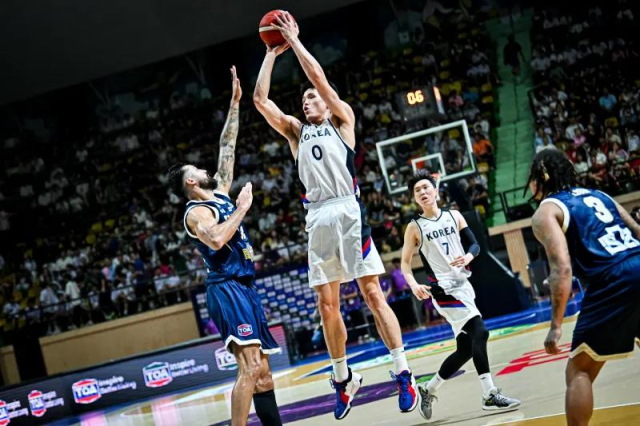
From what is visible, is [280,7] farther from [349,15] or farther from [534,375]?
[534,375]

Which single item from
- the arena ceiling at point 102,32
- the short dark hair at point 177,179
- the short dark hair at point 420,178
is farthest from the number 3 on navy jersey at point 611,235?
the arena ceiling at point 102,32

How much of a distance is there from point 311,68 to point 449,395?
334 centimetres

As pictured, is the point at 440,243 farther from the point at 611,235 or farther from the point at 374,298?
the point at 611,235

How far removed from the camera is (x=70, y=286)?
65.4 ft

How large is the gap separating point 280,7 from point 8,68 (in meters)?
7.51

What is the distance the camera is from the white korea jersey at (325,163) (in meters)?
5.95

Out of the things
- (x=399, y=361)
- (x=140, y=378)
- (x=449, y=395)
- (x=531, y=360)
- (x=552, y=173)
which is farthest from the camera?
(x=140, y=378)

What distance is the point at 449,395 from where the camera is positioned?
7.26m

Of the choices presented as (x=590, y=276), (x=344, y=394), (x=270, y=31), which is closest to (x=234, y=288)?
(x=344, y=394)

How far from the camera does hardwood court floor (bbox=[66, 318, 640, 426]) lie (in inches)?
214

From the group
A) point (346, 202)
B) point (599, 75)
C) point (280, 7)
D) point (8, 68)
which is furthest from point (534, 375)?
point (8, 68)

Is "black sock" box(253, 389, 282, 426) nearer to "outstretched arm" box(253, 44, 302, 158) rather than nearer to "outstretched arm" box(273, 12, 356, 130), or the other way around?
"outstretched arm" box(253, 44, 302, 158)

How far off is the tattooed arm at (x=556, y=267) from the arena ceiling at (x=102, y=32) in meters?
17.5

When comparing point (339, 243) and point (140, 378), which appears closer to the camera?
point (339, 243)
